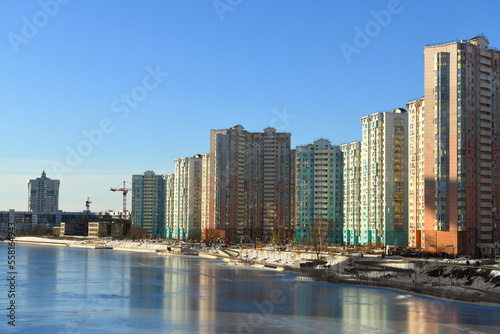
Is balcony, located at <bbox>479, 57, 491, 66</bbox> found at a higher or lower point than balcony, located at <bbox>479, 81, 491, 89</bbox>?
higher

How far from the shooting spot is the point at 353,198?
629 ft

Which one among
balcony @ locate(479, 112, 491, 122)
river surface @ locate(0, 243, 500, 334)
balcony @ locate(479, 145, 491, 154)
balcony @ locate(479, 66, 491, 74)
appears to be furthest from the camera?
balcony @ locate(479, 66, 491, 74)

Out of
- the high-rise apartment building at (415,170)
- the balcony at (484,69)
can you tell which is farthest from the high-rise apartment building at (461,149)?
the high-rise apartment building at (415,170)

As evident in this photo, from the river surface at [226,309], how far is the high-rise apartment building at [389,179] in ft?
250

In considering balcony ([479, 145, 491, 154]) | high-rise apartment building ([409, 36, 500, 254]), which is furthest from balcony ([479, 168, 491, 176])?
balcony ([479, 145, 491, 154])

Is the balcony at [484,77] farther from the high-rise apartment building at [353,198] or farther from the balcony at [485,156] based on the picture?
the high-rise apartment building at [353,198]

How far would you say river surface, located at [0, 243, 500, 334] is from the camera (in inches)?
2163

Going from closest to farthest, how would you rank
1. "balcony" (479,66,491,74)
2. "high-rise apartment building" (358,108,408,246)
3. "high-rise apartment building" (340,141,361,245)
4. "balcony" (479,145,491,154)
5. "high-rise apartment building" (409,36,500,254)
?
1. "high-rise apartment building" (409,36,500,254)
2. "balcony" (479,145,491,154)
3. "balcony" (479,66,491,74)
4. "high-rise apartment building" (358,108,408,246)
5. "high-rise apartment building" (340,141,361,245)

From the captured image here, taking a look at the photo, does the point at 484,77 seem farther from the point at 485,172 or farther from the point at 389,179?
the point at 389,179

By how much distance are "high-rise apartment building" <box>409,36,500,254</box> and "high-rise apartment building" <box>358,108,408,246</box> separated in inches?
1759

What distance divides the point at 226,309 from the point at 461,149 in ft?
240

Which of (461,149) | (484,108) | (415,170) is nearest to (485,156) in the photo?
(461,149)

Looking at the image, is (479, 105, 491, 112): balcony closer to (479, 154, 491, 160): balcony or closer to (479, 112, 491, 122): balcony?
(479, 112, 491, 122): balcony

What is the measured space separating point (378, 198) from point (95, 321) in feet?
414
